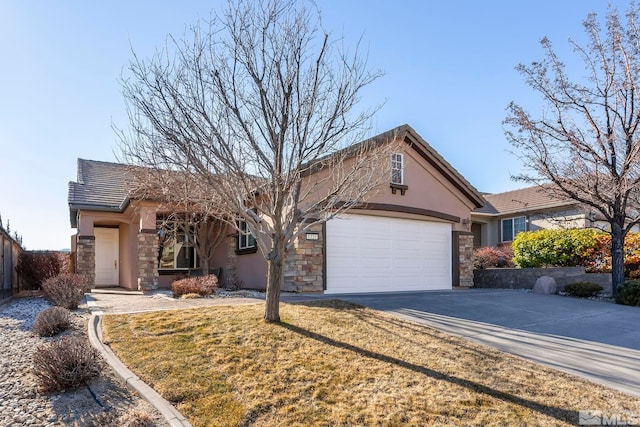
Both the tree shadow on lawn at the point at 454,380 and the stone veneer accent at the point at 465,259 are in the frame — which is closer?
the tree shadow on lawn at the point at 454,380

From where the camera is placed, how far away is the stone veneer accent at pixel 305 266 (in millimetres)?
12062

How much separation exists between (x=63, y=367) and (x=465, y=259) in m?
14.0

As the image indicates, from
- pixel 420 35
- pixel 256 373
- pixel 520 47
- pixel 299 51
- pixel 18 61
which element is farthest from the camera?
pixel 520 47

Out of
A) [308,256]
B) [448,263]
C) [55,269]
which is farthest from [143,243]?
[448,263]

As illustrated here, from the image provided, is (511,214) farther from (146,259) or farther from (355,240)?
(146,259)

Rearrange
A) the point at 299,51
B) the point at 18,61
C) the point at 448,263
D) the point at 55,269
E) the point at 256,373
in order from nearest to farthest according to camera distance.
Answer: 1. the point at 256,373
2. the point at 299,51
3. the point at 18,61
4. the point at 55,269
5. the point at 448,263

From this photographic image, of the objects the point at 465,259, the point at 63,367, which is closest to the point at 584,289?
the point at 465,259

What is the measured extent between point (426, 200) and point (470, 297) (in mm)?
4276

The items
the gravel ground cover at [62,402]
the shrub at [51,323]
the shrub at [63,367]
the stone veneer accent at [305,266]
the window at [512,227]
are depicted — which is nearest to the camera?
the gravel ground cover at [62,402]

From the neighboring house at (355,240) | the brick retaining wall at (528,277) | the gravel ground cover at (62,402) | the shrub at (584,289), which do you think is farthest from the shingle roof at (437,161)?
the gravel ground cover at (62,402)

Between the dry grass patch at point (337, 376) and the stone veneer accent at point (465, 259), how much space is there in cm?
911

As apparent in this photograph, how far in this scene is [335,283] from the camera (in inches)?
505

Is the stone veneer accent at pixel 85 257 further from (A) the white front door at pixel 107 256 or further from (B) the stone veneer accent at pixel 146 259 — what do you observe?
(A) the white front door at pixel 107 256

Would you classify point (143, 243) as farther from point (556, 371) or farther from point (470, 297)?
point (556, 371)
